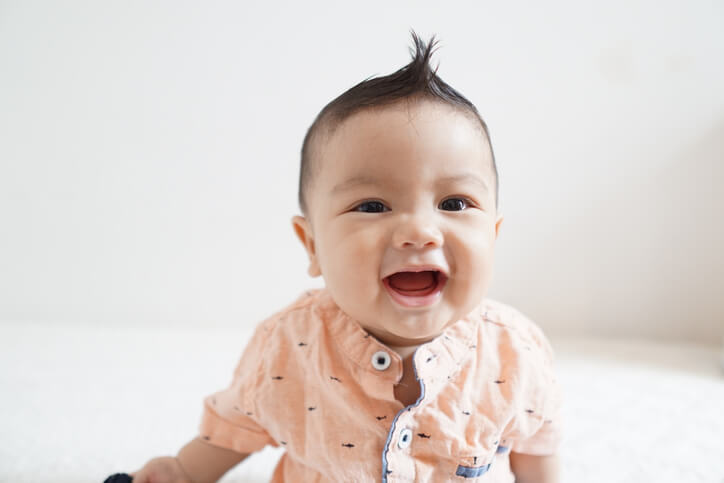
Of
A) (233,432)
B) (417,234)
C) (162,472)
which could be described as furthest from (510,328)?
(162,472)

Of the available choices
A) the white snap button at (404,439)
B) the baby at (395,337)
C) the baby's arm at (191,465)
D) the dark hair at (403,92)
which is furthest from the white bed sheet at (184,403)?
the dark hair at (403,92)

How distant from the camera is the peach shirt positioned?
59cm

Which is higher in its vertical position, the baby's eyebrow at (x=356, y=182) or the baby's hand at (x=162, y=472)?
the baby's eyebrow at (x=356, y=182)

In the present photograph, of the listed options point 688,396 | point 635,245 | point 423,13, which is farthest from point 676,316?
point 423,13

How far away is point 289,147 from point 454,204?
0.79 meters

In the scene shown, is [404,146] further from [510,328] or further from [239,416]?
[239,416]

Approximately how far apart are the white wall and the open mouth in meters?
0.74

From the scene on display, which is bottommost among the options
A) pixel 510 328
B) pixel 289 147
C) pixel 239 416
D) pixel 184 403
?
pixel 184 403

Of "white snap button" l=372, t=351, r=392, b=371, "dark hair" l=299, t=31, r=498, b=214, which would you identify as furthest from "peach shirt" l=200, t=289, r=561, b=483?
"dark hair" l=299, t=31, r=498, b=214

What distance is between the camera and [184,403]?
99cm

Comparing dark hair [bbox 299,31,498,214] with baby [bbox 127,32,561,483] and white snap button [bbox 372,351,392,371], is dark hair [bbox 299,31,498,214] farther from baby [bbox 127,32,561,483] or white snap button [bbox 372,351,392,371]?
white snap button [bbox 372,351,392,371]

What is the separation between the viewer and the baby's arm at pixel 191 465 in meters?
0.72

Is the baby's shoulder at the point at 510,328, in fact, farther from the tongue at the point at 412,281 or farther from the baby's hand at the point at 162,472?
the baby's hand at the point at 162,472

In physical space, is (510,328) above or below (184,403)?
A: above
